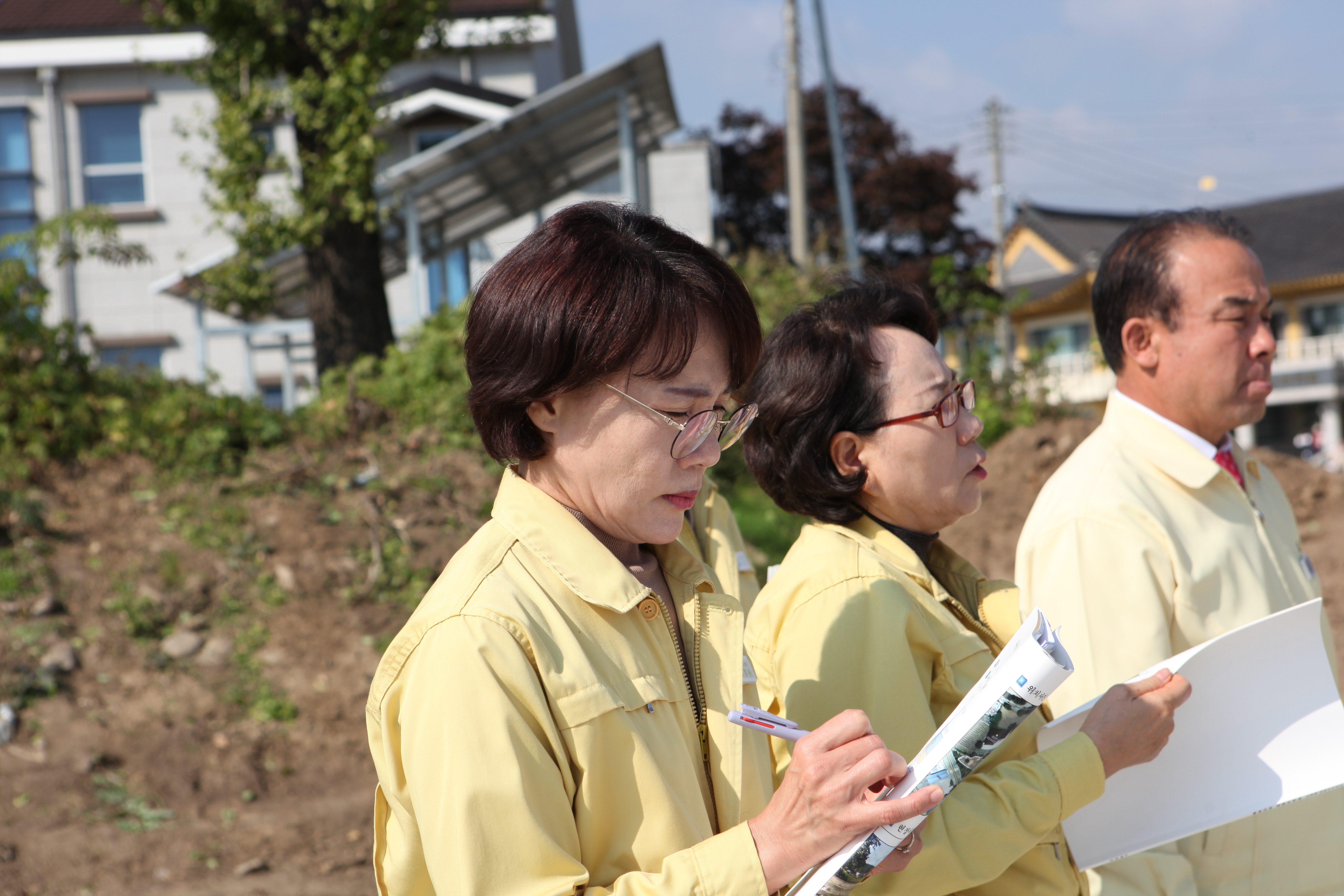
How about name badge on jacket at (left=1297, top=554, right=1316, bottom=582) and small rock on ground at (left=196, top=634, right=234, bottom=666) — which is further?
small rock on ground at (left=196, top=634, right=234, bottom=666)

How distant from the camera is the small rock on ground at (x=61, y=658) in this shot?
219 inches

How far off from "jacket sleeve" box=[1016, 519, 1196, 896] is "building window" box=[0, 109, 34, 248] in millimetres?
17022

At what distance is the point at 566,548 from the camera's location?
1.45m

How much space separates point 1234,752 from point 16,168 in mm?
18027

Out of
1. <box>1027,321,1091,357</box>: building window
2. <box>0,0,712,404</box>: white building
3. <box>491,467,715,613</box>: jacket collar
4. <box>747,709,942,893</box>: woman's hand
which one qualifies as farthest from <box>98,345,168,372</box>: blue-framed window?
<box>1027,321,1091,357</box>: building window

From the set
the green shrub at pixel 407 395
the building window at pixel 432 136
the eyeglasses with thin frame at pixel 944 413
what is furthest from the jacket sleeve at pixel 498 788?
the building window at pixel 432 136

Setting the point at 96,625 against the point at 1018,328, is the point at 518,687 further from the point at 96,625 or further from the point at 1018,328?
the point at 1018,328

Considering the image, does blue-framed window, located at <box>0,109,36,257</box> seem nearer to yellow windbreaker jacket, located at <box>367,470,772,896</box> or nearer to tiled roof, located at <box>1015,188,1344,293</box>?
yellow windbreaker jacket, located at <box>367,470,772,896</box>

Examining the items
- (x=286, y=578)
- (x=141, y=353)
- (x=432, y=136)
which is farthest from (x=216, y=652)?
(x=432, y=136)

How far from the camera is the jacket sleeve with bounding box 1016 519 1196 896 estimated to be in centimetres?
215

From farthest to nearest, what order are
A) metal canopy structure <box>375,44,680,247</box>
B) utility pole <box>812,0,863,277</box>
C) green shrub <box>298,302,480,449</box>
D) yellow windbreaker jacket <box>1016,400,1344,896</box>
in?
utility pole <box>812,0,863,277</box> < metal canopy structure <box>375,44,680,247</box> < green shrub <box>298,302,480,449</box> < yellow windbreaker jacket <box>1016,400,1344,896</box>

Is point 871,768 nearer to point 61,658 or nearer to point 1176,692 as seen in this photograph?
point 1176,692

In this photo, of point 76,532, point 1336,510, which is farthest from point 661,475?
point 1336,510

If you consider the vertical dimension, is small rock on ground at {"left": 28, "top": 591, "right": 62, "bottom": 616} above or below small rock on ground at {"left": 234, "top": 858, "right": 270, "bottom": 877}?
above
